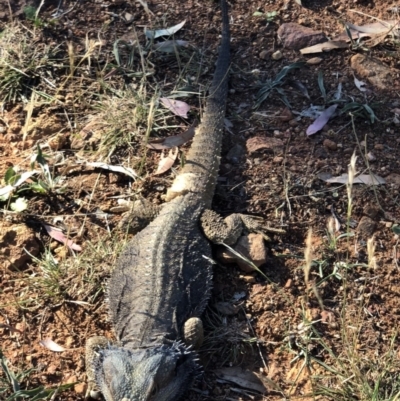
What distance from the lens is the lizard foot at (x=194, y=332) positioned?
348cm

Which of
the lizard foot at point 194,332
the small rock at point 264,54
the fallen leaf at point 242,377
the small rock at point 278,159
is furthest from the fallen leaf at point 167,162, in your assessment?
the fallen leaf at point 242,377

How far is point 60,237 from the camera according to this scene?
4.09 meters

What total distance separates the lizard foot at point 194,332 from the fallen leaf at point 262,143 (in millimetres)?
1512

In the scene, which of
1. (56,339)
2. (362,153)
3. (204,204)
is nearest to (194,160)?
(204,204)

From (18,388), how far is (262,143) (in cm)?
237

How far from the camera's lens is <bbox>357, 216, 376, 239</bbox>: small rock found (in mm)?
4043

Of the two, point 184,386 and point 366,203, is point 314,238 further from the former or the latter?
point 184,386

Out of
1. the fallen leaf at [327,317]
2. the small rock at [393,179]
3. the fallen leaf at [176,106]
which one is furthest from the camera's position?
the fallen leaf at [176,106]

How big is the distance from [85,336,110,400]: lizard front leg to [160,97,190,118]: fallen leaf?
198 centimetres

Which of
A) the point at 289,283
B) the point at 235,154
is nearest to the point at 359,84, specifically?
the point at 235,154

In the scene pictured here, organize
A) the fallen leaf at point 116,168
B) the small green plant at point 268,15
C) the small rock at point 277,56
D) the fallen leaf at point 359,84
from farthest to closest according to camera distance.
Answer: the small green plant at point 268,15, the small rock at point 277,56, the fallen leaf at point 359,84, the fallen leaf at point 116,168

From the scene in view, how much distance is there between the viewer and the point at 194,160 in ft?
14.2

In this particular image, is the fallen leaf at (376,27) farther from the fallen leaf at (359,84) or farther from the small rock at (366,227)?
the small rock at (366,227)

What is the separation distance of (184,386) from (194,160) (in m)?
1.62
